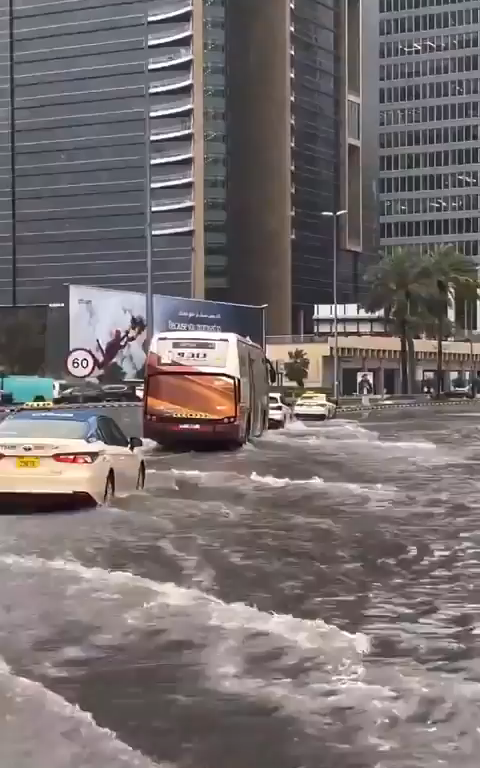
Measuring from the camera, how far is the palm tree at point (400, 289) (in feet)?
256

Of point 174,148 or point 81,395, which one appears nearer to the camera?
point 81,395

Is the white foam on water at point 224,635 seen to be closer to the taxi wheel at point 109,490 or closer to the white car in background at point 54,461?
the white car in background at point 54,461

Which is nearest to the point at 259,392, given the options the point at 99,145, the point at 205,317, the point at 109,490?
the point at 109,490

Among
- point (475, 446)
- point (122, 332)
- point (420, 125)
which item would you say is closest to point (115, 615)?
point (475, 446)

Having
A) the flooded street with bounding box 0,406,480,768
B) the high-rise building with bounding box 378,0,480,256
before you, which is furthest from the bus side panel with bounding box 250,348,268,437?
the high-rise building with bounding box 378,0,480,256

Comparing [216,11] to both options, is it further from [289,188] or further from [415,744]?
[415,744]

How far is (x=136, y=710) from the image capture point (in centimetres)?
660

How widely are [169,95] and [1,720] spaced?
360 ft

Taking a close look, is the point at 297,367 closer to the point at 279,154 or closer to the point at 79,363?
the point at 279,154

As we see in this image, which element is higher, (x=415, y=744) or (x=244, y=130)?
(x=244, y=130)

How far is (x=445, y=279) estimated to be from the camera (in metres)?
79.1

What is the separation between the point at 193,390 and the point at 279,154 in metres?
90.0

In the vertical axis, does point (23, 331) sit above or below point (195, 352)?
above

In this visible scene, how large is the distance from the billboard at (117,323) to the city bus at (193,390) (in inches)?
1776
